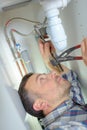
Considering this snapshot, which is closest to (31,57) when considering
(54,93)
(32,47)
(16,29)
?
(32,47)

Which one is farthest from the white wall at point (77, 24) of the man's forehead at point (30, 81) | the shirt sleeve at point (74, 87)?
the man's forehead at point (30, 81)

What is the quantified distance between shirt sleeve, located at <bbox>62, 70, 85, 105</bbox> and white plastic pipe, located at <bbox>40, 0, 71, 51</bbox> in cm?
41

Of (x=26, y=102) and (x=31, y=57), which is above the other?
(x=31, y=57)

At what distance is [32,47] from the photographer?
1.58 m

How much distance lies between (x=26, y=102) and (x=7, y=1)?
1.82 feet

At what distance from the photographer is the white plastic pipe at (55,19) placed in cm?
94

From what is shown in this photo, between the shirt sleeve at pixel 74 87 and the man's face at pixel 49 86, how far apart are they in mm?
59

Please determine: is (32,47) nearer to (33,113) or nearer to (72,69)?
(72,69)

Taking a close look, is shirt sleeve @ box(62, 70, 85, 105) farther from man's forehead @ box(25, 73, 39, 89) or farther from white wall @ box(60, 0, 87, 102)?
man's forehead @ box(25, 73, 39, 89)

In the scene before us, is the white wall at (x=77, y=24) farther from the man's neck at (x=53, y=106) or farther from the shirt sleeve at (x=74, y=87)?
the man's neck at (x=53, y=106)

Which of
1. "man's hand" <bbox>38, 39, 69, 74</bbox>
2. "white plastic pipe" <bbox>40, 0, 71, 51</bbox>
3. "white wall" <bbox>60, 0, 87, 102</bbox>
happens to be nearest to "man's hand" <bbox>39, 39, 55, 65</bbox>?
"man's hand" <bbox>38, 39, 69, 74</bbox>

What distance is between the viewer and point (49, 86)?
49.1 inches

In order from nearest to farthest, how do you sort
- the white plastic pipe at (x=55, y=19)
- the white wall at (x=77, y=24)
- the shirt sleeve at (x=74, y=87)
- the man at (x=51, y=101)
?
the white plastic pipe at (x=55, y=19)
the white wall at (x=77, y=24)
the man at (x=51, y=101)
the shirt sleeve at (x=74, y=87)

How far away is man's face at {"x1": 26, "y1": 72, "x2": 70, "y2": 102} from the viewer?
1.24 metres
